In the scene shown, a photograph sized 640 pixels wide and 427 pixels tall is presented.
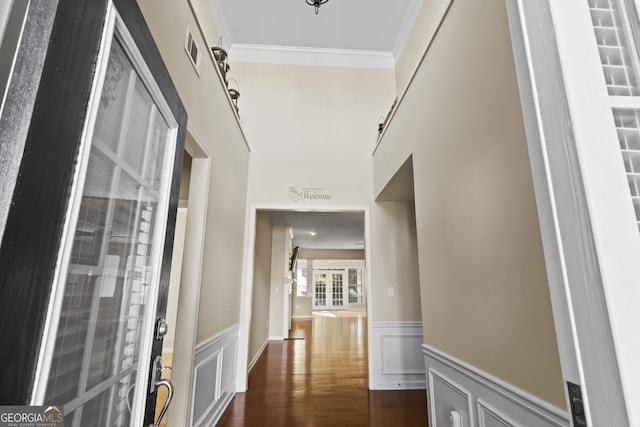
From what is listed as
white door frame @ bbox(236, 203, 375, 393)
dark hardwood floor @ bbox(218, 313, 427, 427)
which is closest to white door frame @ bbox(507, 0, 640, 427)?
dark hardwood floor @ bbox(218, 313, 427, 427)

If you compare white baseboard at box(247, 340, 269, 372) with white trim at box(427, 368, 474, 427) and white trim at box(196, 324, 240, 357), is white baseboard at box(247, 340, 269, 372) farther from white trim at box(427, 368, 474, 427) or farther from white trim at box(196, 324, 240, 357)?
white trim at box(427, 368, 474, 427)

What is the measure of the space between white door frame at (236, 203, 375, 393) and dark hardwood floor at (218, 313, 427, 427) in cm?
23

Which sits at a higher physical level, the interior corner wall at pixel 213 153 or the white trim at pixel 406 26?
the white trim at pixel 406 26

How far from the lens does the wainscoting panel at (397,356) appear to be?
11.6ft

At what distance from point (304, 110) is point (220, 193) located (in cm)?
205

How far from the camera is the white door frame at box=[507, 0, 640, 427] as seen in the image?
19.4 inches

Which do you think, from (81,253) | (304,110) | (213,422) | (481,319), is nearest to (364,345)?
(213,422)

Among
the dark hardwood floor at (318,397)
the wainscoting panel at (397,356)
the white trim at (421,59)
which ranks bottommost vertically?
the dark hardwood floor at (318,397)

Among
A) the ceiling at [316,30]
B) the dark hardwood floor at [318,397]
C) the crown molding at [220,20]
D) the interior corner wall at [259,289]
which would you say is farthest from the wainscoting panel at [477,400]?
the crown molding at [220,20]

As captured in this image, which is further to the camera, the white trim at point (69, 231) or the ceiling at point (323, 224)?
the ceiling at point (323, 224)

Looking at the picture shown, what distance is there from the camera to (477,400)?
1448 mm

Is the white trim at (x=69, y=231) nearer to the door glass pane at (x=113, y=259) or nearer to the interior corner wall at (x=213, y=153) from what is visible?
the door glass pane at (x=113, y=259)

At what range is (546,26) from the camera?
A: 63cm

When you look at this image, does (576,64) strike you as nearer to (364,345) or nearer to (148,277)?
(148,277)
